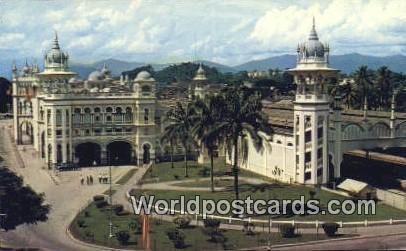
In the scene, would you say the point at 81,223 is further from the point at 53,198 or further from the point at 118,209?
the point at 53,198

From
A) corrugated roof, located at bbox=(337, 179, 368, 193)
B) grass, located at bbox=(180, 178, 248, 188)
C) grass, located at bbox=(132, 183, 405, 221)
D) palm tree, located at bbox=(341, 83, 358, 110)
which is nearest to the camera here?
grass, located at bbox=(132, 183, 405, 221)

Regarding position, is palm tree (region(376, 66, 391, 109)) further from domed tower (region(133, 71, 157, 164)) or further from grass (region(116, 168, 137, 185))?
grass (region(116, 168, 137, 185))

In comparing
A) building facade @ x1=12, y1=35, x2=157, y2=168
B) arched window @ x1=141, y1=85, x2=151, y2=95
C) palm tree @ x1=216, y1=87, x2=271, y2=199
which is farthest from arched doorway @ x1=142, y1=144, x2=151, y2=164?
palm tree @ x1=216, y1=87, x2=271, y2=199

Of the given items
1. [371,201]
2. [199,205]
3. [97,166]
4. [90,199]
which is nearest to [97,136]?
[97,166]

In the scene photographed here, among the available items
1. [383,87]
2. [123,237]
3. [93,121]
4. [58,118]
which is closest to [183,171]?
[93,121]

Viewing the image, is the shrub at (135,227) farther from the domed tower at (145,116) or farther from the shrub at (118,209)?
the domed tower at (145,116)

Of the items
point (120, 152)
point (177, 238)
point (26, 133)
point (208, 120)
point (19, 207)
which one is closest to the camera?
point (177, 238)

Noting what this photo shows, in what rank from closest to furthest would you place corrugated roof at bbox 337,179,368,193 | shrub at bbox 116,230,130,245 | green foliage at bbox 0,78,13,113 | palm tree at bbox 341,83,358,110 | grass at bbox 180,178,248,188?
shrub at bbox 116,230,130,245 → corrugated roof at bbox 337,179,368,193 → grass at bbox 180,178,248,188 → palm tree at bbox 341,83,358,110 → green foliage at bbox 0,78,13,113
